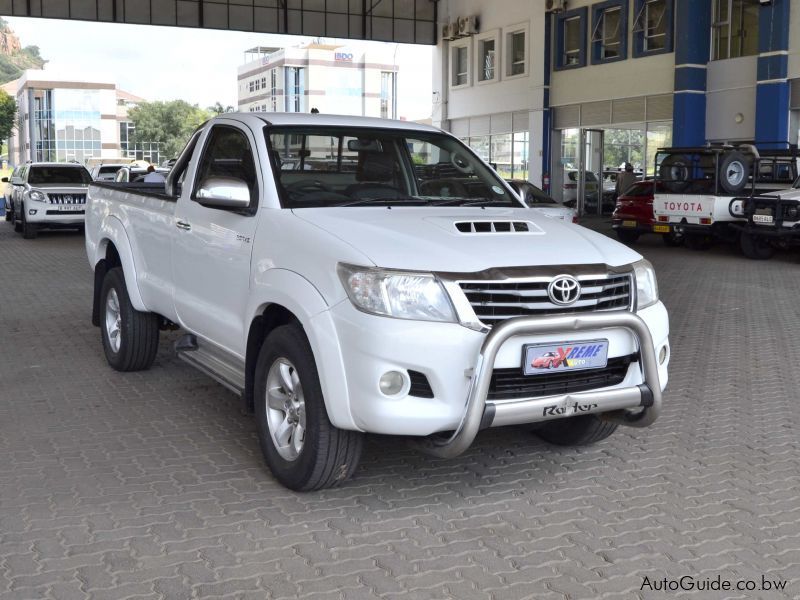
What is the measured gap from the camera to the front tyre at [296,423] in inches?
168

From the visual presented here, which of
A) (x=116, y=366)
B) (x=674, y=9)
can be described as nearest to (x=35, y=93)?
(x=674, y=9)

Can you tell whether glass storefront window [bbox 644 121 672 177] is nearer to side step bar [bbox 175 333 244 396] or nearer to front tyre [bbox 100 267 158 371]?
front tyre [bbox 100 267 158 371]

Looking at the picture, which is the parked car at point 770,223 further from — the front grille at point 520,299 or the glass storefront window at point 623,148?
the front grille at point 520,299

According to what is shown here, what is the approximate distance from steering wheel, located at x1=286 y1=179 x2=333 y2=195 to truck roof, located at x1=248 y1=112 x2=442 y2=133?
466mm

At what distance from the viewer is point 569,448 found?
5438mm

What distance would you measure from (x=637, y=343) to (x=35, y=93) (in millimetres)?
117794

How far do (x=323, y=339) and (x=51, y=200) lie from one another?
1873 centimetres

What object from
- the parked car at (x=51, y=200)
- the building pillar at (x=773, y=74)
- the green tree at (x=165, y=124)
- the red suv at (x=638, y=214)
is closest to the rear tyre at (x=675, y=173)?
the red suv at (x=638, y=214)

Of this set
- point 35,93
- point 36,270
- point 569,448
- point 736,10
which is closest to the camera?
point 569,448

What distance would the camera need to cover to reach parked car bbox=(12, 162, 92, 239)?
2102cm

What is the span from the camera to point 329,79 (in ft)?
368

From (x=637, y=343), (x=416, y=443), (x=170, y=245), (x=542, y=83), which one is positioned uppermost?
(x=542, y=83)

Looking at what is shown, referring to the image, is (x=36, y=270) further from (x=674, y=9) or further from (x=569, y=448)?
(x=674, y=9)

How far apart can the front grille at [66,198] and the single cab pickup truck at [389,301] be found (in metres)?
16.6
